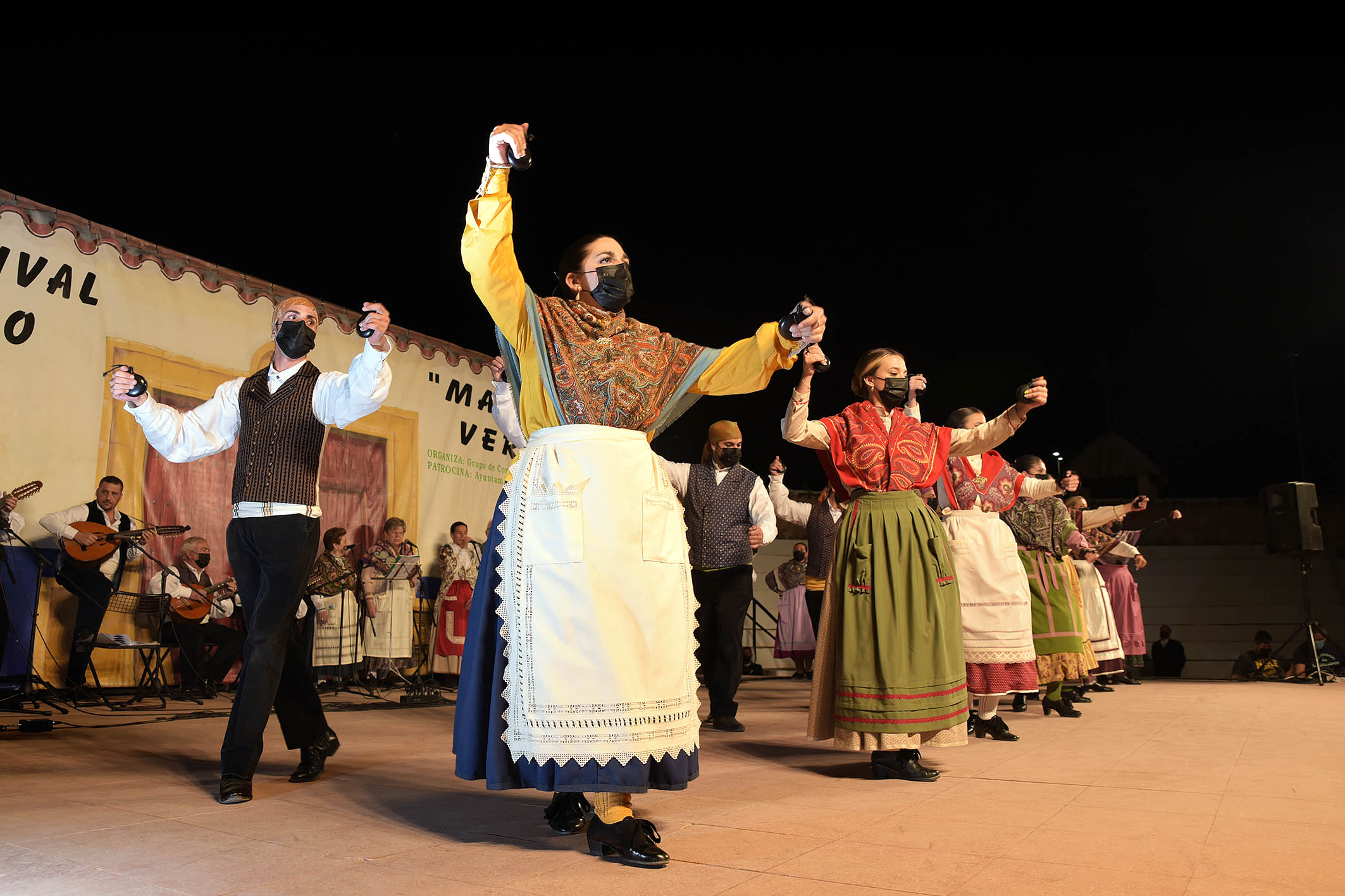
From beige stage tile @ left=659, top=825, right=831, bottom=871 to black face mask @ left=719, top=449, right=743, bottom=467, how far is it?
337 centimetres

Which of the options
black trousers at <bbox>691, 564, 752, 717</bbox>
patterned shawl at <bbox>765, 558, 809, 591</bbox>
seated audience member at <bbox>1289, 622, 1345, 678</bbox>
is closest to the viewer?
black trousers at <bbox>691, 564, 752, 717</bbox>

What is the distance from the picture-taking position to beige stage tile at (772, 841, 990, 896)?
6.23 feet

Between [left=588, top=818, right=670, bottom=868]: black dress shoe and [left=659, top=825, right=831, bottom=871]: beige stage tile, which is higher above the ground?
[left=588, top=818, right=670, bottom=868]: black dress shoe

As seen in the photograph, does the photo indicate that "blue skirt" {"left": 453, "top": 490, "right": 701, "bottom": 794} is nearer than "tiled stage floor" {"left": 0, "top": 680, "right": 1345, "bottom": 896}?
No

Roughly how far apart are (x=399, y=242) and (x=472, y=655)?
8.43 m

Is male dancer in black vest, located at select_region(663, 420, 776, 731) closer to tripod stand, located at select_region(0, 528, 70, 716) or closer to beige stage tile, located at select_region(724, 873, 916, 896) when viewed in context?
beige stage tile, located at select_region(724, 873, 916, 896)

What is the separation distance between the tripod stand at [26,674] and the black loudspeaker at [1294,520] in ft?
33.5

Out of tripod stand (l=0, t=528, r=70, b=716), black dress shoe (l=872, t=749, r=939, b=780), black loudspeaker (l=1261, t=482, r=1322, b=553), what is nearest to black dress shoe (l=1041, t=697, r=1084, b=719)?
black dress shoe (l=872, t=749, r=939, b=780)

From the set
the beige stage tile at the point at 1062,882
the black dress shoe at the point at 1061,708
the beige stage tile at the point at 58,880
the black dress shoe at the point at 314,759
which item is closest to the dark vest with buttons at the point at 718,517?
the black dress shoe at the point at 1061,708

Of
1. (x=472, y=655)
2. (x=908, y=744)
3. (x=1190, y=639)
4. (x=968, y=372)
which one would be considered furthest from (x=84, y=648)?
(x=1190, y=639)

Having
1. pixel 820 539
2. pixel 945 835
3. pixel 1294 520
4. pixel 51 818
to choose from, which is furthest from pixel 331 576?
pixel 1294 520

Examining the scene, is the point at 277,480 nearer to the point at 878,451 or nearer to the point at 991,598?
the point at 878,451

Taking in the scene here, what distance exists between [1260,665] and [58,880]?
34.3ft

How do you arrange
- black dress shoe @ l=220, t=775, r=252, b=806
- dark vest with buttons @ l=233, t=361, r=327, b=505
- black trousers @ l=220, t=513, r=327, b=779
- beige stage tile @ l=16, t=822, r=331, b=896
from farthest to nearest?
dark vest with buttons @ l=233, t=361, r=327, b=505 < black trousers @ l=220, t=513, r=327, b=779 < black dress shoe @ l=220, t=775, r=252, b=806 < beige stage tile @ l=16, t=822, r=331, b=896
